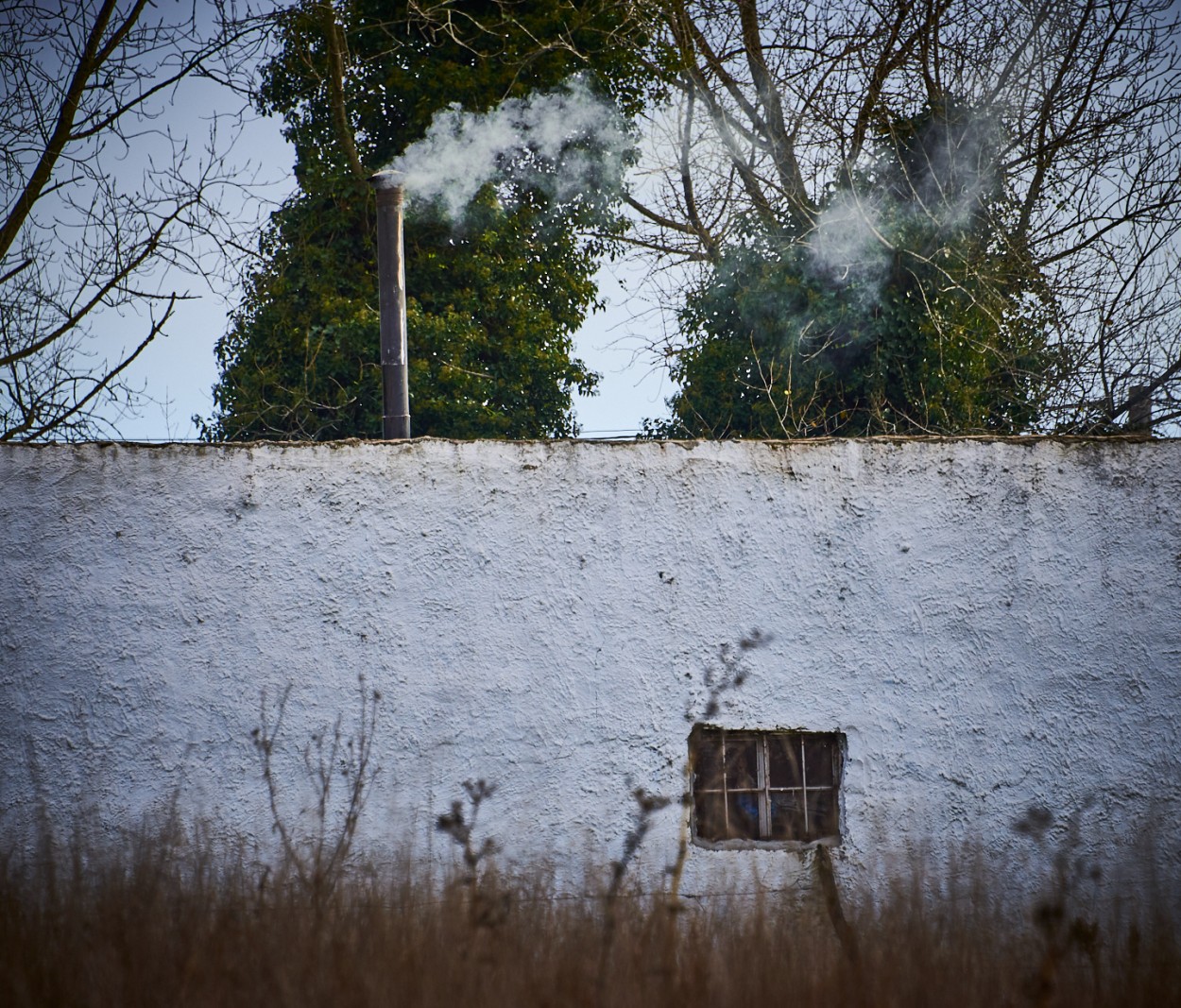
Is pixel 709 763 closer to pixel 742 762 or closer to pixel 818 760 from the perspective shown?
pixel 742 762

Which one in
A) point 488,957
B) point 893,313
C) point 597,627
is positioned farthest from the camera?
point 893,313

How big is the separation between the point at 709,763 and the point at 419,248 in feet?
35.0

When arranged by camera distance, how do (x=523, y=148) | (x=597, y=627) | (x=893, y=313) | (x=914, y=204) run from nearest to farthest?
(x=597, y=627), (x=893, y=313), (x=914, y=204), (x=523, y=148)

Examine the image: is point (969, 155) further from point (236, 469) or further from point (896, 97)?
point (236, 469)

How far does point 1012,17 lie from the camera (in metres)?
12.2

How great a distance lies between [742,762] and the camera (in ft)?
15.9

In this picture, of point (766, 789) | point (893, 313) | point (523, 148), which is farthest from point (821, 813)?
point (523, 148)

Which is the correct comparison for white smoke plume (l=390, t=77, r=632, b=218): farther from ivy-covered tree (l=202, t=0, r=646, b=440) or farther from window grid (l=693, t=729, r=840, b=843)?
window grid (l=693, t=729, r=840, b=843)

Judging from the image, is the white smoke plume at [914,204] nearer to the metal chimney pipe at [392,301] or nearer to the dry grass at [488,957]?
the metal chimney pipe at [392,301]

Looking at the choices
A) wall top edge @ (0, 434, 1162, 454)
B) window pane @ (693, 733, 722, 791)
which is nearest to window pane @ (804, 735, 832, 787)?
window pane @ (693, 733, 722, 791)

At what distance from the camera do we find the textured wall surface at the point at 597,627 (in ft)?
15.2

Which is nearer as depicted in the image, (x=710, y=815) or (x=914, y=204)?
(x=710, y=815)

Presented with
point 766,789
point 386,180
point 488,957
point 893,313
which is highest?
point 386,180

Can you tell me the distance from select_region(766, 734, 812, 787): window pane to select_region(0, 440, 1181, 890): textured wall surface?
0.47 ft
